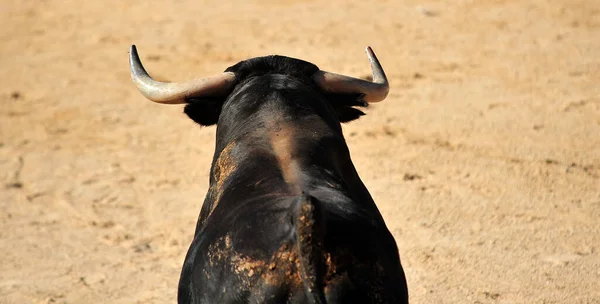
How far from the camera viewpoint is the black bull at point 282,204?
135 inches

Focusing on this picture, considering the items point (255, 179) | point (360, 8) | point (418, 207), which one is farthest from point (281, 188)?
point (360, 8)

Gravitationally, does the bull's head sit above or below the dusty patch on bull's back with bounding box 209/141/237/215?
above

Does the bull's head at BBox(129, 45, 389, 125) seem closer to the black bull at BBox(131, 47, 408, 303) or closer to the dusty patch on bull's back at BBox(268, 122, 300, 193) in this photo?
the black bull at BBox(131, 47, 408, 303)

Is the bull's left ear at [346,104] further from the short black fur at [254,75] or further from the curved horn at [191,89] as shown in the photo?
the curved horn at [191,89]

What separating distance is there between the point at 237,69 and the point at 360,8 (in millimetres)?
7902

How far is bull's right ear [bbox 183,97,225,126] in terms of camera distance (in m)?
5.01

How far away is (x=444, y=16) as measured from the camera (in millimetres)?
12164

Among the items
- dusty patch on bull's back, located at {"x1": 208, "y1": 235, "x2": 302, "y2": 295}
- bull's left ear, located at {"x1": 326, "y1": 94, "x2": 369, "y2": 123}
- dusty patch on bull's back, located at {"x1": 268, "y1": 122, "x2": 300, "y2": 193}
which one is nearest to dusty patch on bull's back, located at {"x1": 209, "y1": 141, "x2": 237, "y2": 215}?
dusty patch on bull's back, located at {"x1": 268, "y1": 122, "x2": 300, "y2": 193}

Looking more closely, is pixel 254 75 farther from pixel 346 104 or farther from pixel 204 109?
pixel 346 104

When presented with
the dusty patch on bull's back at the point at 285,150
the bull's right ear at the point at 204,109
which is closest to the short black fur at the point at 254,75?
the bull's right ear at the point at 204,109

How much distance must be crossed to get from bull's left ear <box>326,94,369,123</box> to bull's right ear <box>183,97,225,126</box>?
1.92 feet

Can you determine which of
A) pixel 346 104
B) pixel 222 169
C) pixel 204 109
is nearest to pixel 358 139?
pixel 346 104

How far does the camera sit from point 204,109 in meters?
5.04

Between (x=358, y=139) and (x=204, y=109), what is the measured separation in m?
4.19
